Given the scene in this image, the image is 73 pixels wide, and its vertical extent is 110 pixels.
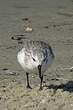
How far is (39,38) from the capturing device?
14.0m

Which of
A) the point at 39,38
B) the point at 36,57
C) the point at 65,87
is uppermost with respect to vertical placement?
the point at 36,57

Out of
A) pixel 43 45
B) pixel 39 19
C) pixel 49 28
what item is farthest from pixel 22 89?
pixel 39 19

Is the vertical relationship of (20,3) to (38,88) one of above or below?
below

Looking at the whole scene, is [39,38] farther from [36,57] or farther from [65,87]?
[36,57]

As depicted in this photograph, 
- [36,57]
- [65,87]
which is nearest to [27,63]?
[36,57]

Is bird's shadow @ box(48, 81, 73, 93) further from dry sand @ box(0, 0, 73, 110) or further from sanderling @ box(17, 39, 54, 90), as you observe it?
sanderling @ box(17, 39, 54, 90)

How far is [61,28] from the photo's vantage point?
1530 centimetres

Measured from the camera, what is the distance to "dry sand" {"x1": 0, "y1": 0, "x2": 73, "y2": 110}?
27.3ft

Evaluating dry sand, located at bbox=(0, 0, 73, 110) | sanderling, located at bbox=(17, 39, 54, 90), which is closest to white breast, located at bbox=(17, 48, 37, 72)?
sanderling, located at bbox=(17, 39, 54, 90)

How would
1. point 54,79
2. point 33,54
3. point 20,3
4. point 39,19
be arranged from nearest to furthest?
point 33,54
point 54,79
point 39,19
point 20,3

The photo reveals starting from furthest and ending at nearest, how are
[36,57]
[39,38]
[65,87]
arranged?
[39,38] < [65,87] < [36,57]

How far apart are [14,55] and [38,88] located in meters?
3.09

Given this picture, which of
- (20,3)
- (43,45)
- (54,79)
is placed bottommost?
(20,3)

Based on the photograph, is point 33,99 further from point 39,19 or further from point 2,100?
point 39,19
